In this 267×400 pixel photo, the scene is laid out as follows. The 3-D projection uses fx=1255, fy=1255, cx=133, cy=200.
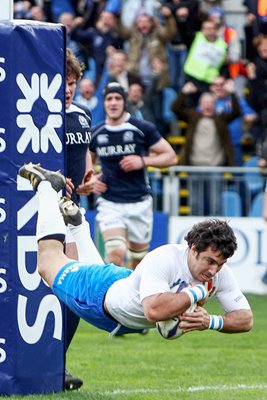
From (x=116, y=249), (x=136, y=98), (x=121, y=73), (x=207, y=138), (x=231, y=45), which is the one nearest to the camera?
(x=116, y=249)

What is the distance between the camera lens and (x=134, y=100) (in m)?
18.5

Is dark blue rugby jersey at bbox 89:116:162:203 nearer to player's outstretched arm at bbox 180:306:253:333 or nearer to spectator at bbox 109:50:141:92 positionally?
spectator at bbox 109:50:141:92

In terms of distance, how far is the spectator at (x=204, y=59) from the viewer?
64.0 feet

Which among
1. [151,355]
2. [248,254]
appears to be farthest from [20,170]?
[248,254]

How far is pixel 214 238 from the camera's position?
781cm

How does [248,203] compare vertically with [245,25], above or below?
below

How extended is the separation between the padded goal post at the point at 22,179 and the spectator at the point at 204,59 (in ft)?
36.7

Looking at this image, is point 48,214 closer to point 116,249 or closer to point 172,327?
point 172,327

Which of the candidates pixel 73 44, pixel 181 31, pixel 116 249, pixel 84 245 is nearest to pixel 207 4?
pixel 181 31

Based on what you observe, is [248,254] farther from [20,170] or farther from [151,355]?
[20,170]

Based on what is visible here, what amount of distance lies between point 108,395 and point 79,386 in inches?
14.5

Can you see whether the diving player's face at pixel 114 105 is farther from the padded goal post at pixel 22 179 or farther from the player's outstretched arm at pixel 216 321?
the player's outstretched arm at pixel 216 321

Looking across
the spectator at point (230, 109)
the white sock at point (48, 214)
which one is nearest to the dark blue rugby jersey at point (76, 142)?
the white sock at point (48, 214)

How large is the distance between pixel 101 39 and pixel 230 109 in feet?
8.73
